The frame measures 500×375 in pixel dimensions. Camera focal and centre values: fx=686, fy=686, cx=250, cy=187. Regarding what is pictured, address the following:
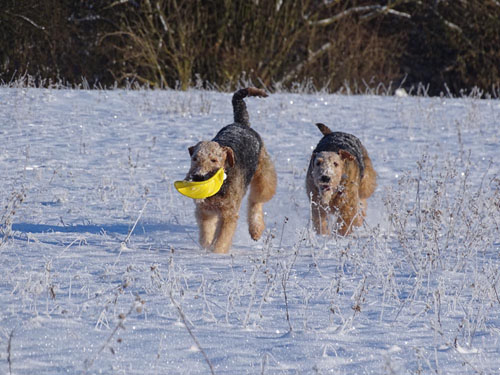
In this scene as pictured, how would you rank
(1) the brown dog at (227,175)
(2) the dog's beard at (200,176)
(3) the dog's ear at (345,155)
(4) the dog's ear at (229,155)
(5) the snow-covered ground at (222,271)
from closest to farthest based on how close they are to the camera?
1. (5) the snow-covered ground at (222,271)
2. (2) the dog's beard at (200,176)
3. (1) the brown dog at (227,175)
4. (4) the dog's ear at (229,155)
5. (3) the dog's ear at (345,155)

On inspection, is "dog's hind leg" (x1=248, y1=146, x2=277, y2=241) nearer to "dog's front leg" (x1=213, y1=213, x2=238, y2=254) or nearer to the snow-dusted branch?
"dog's front leg" (x1=213, y1=213, x2=238, y2=254)

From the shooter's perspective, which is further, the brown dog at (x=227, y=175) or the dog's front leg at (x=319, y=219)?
the dog's front leg at (x=319, y=219)

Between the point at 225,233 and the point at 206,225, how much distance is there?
16cm

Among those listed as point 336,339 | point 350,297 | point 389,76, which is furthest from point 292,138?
point 389,76

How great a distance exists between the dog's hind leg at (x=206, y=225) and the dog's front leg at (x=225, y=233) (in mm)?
60

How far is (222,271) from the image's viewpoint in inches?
163

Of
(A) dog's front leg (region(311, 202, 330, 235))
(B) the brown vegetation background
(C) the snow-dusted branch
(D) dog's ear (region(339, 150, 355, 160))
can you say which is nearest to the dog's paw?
(A) dog's front leg (region(311, 202, 330, 235))

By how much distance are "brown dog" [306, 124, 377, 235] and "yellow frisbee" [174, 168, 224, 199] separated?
3.28ft

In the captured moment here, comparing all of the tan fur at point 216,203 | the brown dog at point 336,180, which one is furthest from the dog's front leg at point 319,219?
Answer: the tan fur at point 216,203

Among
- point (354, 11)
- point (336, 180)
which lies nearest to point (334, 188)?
point (336, 180)

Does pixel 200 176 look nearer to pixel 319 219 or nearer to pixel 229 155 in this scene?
pixel 229 155

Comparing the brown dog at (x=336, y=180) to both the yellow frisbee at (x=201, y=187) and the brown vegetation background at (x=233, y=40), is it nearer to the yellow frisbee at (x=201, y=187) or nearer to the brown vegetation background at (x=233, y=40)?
the yellow frisbee at (x=201, y=187)

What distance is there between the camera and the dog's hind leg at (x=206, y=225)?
4.95 metres

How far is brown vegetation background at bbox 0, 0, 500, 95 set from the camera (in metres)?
15.5
